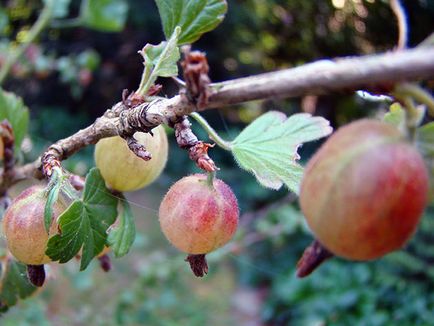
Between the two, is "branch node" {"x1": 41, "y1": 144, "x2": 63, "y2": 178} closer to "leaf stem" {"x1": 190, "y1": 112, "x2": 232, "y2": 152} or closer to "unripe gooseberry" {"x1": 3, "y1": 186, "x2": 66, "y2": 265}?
"unripe gooseberry" {"x1": 3, "y1": 186, "x2": 66, "y2": 265}

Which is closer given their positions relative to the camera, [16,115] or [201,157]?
[201,157]

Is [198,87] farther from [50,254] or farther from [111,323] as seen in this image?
[111,323]

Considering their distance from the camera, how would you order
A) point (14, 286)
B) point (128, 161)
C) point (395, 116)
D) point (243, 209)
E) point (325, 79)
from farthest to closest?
point (243, 209) < point (14, 286) < point (128, 161) < point (395, 116) < point (325, 79)

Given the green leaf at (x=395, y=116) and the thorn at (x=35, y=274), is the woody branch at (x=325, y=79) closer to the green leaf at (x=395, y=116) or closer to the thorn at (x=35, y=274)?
the green leaf at (x=395, y=116)

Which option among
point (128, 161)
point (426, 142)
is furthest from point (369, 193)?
point (128, 161)

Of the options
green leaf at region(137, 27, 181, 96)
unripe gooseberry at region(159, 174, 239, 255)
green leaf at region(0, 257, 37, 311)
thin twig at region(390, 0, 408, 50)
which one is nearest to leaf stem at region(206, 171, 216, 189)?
unripe gooseberry at region(159, 174, 239, 255)

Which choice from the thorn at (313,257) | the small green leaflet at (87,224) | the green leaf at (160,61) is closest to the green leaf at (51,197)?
the small green leaflet at (87,224)

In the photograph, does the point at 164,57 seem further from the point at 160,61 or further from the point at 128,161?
the point at 128,161
